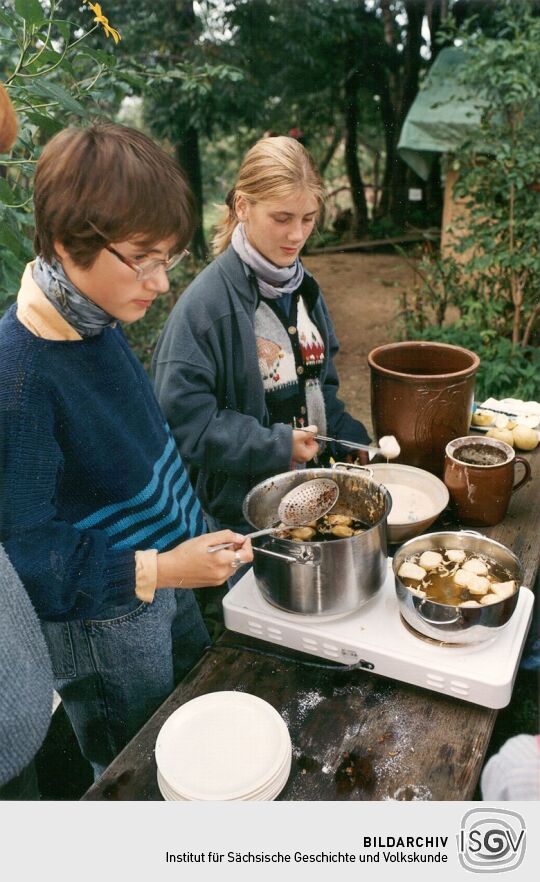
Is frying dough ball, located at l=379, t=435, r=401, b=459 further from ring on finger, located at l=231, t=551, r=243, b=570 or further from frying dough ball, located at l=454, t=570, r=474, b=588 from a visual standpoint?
ring on finger, located at l=231, t=551, r=243, b=570

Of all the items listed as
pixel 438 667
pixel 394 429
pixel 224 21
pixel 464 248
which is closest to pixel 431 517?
pixel 394 429

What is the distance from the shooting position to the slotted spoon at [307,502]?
155 cm

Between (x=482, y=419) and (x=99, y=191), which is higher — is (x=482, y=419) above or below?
below

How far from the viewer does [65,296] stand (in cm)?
120

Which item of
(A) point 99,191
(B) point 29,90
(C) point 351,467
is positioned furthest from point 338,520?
(B) point 29,90

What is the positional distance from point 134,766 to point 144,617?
32 centimetres

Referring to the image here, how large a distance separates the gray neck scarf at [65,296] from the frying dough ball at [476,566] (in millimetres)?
927

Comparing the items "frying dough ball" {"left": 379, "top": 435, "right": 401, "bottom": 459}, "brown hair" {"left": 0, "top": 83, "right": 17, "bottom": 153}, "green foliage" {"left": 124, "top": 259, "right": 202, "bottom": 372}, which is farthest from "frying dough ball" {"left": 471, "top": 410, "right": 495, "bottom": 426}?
"green foliage" {"left": 124, "top": 259, "right": 202, "bottom": 372}

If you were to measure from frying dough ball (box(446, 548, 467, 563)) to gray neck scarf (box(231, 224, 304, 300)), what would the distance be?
3.00 ft

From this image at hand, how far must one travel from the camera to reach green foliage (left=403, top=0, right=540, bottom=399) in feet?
14.3

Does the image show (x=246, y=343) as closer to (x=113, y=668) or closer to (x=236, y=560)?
(x=236, y=560)
